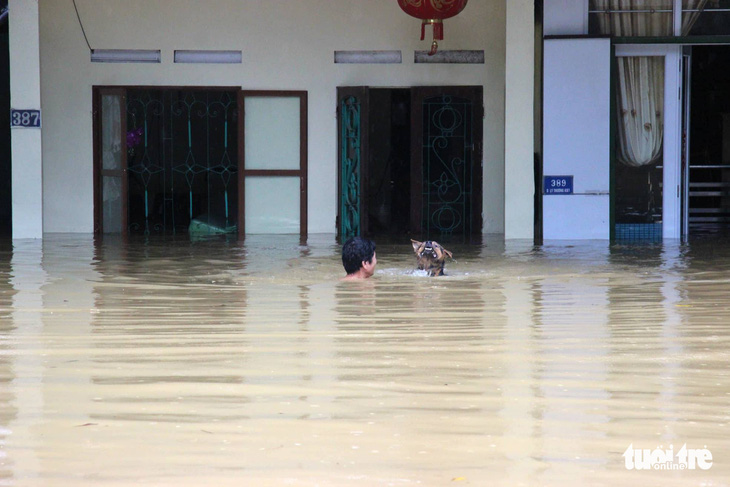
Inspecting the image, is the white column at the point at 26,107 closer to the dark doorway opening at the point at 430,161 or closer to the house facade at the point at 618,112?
the dark doorway opening at the point at 430,161

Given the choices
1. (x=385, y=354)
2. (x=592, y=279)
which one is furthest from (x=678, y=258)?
(x=385, y=354)

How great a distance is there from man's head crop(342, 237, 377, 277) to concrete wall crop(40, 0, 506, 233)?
612 cm

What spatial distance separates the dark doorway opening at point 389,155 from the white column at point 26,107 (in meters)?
4.86

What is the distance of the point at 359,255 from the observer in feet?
24.5

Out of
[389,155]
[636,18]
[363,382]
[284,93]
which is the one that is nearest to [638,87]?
[636,18]

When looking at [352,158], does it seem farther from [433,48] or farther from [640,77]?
[640,77]

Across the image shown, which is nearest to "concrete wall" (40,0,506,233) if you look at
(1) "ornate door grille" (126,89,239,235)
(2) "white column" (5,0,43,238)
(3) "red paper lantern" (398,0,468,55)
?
(1) "ornate door grille" (126,89,239,235)

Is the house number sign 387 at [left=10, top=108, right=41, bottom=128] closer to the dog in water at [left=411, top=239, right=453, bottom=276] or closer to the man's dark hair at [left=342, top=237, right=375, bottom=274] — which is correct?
the man's dark hair at [left=342, top=237, right=375, bottom=274]

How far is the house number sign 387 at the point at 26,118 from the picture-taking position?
12.1 metres

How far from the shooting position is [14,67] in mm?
12062

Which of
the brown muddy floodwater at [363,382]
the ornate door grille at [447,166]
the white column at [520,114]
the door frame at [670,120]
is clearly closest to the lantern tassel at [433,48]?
the ornate door grille at [447,166]

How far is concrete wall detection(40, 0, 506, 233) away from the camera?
13.3 metres

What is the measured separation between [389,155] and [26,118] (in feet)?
17.6

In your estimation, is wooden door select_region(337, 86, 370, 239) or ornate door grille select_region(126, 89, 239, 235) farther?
ornate door grille select_region(126, 89, 239, 235)
